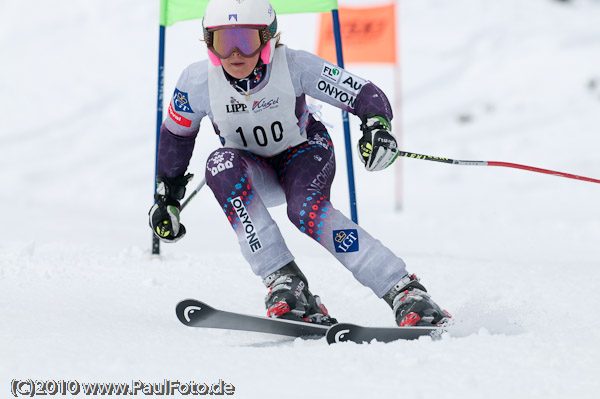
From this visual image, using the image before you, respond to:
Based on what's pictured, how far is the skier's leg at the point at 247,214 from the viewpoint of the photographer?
2938 mm

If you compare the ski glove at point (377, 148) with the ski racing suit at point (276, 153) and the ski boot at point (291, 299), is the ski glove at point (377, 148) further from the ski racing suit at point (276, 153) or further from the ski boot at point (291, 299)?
the ski boot at point (291, 299)

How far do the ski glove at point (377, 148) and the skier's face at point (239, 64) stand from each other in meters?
0.57

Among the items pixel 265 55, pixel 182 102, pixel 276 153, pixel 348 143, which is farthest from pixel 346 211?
pixel 265 55

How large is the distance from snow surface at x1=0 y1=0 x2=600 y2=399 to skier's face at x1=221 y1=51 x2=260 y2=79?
3.62 ft

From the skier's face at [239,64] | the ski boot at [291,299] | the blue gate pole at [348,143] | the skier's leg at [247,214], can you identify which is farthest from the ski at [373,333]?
the blue gate pole at [348,143]

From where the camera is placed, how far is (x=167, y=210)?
10.6ft

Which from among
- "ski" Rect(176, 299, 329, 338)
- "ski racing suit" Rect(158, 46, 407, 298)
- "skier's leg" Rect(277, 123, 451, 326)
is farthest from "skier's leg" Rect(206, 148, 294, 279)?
"ski" Rect(176, 299, 329, 338)

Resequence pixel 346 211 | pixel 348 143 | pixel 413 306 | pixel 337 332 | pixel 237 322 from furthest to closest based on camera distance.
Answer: pixel 346 211, pixel 348 143, pixel 237 322, pixel 413 306, pixel 337 332

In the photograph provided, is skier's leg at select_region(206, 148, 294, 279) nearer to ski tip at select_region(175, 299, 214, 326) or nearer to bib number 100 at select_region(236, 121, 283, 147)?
bib number 100 at select_region(236, 121, 283, 147)

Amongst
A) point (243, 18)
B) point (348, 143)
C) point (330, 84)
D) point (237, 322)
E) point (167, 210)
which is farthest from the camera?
point (348, 143)

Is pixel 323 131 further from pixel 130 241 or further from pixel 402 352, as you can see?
pixel 130 241

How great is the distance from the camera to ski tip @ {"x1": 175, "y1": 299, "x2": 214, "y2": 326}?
9.22 feet

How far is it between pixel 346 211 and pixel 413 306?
778cm

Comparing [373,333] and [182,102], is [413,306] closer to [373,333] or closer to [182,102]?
[373,333]
